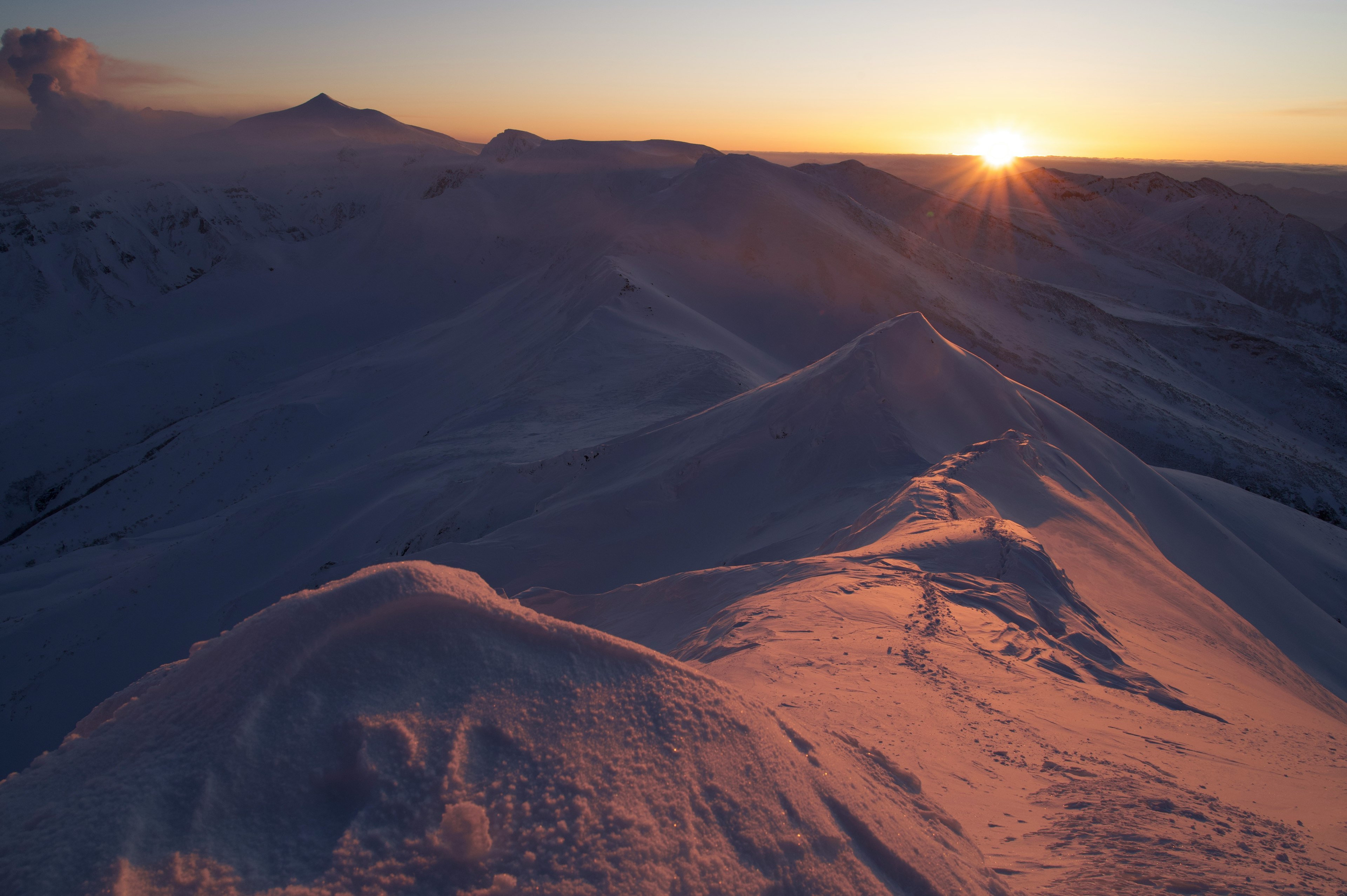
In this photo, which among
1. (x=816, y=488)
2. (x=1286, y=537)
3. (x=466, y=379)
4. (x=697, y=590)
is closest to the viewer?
(x=697, y=590)

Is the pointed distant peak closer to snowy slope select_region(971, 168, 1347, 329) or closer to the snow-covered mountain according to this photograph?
the snow-covered mountain

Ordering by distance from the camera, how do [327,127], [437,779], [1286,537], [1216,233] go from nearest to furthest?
[437,779] < [1286,537] < [1216,233] < [327,127]

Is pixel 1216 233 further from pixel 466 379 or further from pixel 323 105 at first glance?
pixel 323 105

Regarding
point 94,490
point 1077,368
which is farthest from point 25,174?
point 1077,368

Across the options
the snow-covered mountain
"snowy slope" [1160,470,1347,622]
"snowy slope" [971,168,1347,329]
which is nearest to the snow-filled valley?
"snowy slope" [1160,470,1347,622]

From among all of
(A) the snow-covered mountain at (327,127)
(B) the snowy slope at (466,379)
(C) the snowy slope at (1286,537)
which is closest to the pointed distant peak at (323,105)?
(A) the snow-covered mountain at (327,127)

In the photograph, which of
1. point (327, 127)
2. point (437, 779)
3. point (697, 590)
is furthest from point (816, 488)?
point (327, 127)
